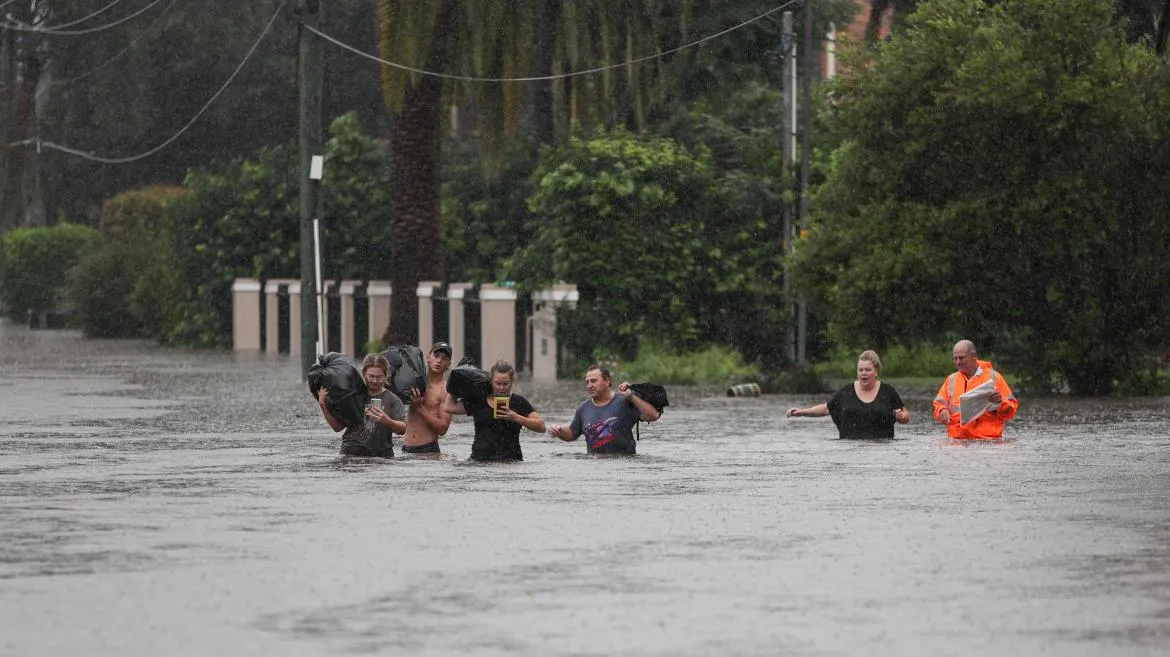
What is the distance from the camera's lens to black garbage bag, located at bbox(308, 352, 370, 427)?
1914cm

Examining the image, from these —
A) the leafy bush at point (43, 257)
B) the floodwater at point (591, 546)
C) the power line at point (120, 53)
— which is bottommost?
the floodwater at point (591, 546)

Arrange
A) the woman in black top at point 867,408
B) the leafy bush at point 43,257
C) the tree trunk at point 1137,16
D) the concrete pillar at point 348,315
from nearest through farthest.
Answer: the woman in black top at point 867,408
the tree trunk at point 1137,16
the concrete pillar at point 348,315
the leafy bush at point 43,257

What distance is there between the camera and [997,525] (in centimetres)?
1441

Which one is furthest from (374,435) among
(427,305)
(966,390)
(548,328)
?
(427,305)

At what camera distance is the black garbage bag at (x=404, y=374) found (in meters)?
19.2

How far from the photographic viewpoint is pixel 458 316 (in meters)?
41.6

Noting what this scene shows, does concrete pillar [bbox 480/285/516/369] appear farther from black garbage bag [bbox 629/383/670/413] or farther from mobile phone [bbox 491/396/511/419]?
mobile phone [bbox 491/396/511/419]

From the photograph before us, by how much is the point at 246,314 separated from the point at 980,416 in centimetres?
3502

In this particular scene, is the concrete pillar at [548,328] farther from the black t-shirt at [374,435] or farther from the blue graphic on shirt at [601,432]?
the black t-shirt at [374,435]

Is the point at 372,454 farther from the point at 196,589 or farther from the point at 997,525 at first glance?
the point at 196,589

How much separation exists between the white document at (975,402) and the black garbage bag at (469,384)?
4874 millimetres

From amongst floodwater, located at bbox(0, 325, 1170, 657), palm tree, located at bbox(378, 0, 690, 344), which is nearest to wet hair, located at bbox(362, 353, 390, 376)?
floodwater, located at bbox(0, 325, 1170, 657)

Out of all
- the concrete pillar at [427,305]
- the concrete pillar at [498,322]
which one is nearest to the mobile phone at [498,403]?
the concrete pillar at [498,322]

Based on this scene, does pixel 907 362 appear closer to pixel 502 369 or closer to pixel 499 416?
pixel 499 416
